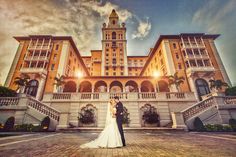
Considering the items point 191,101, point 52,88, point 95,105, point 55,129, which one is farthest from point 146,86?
point 55,129

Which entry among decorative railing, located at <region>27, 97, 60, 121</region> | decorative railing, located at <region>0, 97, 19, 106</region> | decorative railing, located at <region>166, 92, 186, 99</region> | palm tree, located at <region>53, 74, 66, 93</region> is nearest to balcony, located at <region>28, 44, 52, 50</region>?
palm tree, located at <region>53, 74, 66, 93</region>

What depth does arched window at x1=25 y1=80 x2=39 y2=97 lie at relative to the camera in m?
25.9

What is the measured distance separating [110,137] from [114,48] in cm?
5329

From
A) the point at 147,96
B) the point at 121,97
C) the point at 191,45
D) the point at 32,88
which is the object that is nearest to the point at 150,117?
the point at 147,96

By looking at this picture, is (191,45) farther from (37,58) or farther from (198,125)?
(37,58)

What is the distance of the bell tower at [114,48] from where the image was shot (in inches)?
2015

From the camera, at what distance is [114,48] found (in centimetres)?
5575

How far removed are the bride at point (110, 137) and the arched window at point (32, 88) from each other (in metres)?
26.8

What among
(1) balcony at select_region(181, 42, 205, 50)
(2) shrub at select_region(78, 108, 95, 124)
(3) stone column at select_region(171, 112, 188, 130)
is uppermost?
(1) balcony at select_region(181, 42, 205, 50)

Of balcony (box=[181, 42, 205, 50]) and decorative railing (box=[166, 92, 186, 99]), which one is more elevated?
balcony (box=[181, 42, 205, 50])

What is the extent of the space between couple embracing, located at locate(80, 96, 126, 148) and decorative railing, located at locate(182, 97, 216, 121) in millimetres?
10462

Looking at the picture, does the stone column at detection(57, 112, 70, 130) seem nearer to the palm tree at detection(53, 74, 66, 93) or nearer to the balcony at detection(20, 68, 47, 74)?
the palm tree at detection(53, 74, 66, 93)

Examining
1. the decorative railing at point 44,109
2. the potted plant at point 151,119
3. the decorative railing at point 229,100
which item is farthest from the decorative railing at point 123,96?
the decorative railing at point 229,100

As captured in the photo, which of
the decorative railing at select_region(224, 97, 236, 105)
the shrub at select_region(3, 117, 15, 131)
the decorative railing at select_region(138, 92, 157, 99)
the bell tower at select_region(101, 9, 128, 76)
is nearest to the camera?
the shrub at select_region(3, 117, 15, 131)
